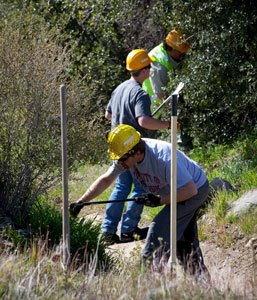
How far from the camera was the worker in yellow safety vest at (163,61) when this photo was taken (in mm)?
11508

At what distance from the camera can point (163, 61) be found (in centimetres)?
1170

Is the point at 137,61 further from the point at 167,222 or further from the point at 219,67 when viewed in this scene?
the point at 167,222

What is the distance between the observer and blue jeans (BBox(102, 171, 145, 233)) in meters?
9.27

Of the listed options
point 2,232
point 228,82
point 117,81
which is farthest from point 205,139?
point 2,232

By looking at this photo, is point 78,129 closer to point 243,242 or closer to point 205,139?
point 243,242

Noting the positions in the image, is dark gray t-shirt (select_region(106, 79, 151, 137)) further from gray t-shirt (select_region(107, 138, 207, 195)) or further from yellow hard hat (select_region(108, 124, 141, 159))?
yellow hard hat (select_region(108, 124, 141, 159))

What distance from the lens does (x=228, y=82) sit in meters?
11.5

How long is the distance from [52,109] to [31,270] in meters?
2.69

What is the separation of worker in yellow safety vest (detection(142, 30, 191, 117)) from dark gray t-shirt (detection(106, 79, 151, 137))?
2.07 metres

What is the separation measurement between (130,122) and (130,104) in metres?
Result: 0.18

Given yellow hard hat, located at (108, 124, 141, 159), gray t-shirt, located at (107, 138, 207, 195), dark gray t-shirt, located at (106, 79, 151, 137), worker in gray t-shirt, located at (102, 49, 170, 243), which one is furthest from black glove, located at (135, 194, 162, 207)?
dark gray t-shirt, located at (106, 79, 151, 137)

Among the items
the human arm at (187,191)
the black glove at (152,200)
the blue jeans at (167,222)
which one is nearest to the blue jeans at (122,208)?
the blue jeans at (167,222)

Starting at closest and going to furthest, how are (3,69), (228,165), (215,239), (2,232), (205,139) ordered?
1. (2,232)
2. (3,69)
3. (215,239)
4. (228,165)
5. (205,139)

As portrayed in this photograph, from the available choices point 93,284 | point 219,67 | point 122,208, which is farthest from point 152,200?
point 219,67
